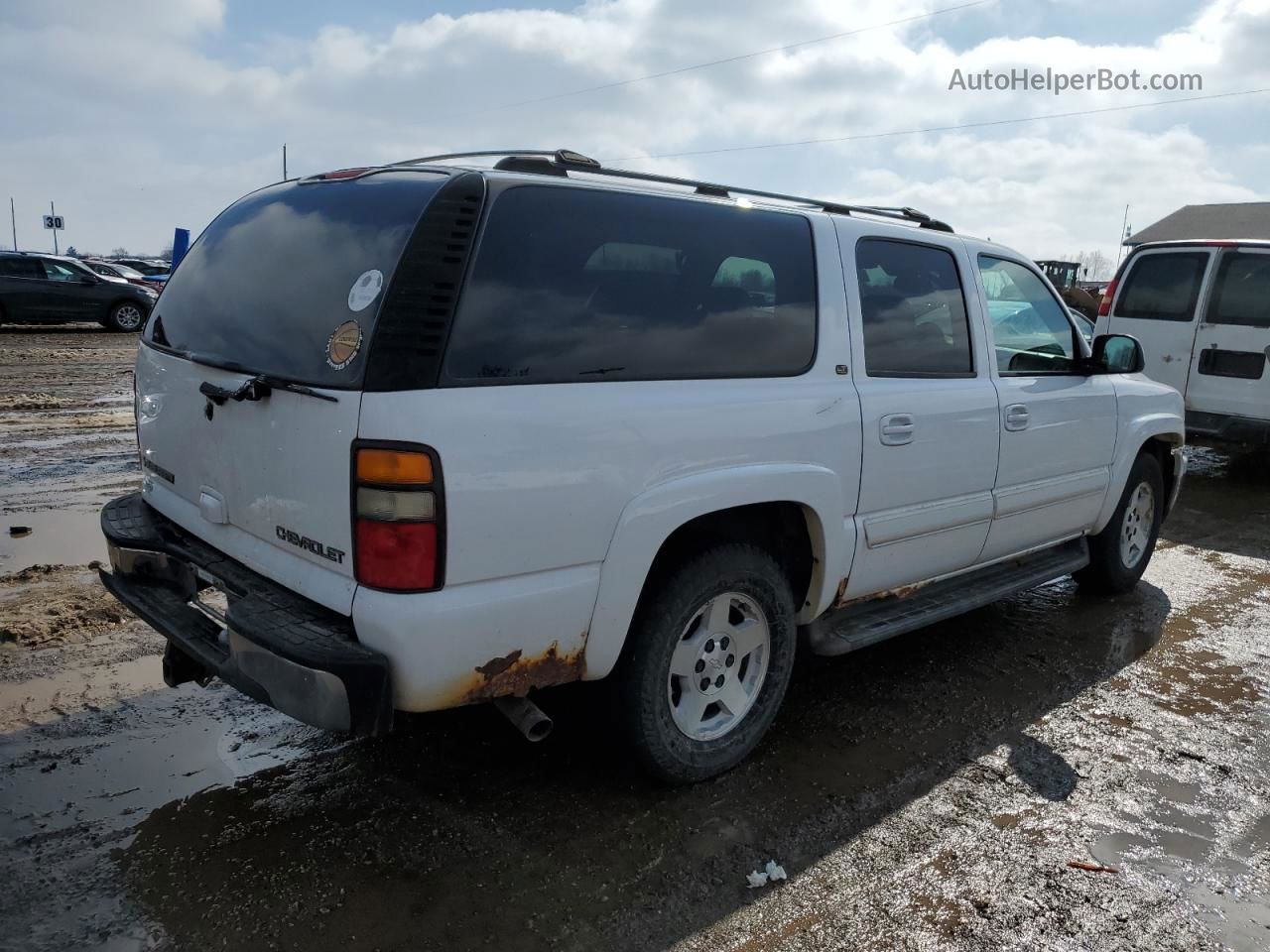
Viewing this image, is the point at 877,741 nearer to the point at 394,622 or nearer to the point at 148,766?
the point at 394,622

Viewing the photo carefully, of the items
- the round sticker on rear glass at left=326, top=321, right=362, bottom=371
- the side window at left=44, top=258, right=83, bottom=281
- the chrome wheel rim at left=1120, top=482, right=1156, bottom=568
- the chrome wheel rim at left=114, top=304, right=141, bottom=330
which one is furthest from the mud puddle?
the chrome wheel rim at left=114, top=304, right=141, bottom=330

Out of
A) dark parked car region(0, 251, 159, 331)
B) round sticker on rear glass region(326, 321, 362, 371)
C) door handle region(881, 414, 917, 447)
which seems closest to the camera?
round sticker on rear glass region(326, 321, 362, 371)

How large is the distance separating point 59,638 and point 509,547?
2806 mm

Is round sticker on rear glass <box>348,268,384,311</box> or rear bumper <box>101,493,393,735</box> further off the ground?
round sticker on rear glass <box>348,268,384,311</box>

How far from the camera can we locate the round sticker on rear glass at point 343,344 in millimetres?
2480

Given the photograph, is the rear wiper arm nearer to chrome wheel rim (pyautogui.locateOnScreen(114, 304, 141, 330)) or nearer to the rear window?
the rear window

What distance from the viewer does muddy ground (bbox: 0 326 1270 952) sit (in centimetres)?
258

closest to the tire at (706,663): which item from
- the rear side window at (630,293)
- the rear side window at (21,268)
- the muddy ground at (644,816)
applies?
the muddy ground at (644,816)

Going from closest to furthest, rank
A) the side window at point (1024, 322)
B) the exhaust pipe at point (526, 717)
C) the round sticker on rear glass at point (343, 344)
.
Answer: the round sticker on rear glass at point (343, 344) < the exhaust pipe at point (526, 717) < the side window at point (1024, 322)

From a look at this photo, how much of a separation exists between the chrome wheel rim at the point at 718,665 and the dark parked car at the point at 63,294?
18.0 m

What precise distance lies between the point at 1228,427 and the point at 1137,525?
382 centimetres

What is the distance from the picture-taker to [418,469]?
238 centimetres

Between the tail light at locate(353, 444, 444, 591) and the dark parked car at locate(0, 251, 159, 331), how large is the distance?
18.2 m

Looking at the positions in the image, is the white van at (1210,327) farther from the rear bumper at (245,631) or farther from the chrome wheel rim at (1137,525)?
the rear bumper at (245,631)
